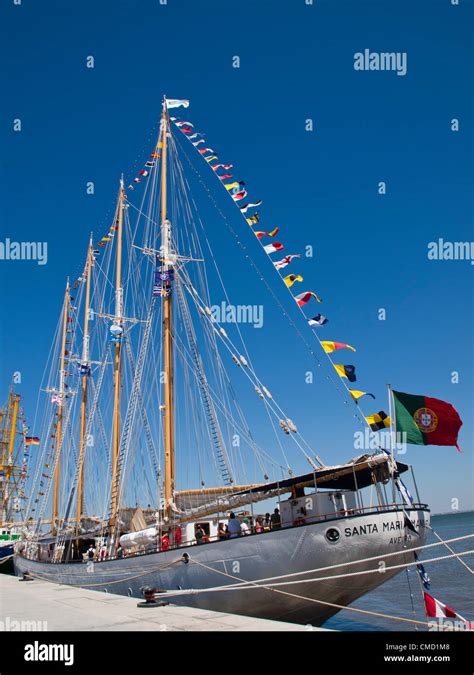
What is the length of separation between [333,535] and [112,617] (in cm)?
707

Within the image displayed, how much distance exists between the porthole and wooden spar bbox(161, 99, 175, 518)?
366 inches

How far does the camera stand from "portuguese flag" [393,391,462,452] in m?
15.4

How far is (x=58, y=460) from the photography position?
50.1m

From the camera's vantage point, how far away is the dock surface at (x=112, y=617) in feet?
34.9

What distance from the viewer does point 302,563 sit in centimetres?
1638

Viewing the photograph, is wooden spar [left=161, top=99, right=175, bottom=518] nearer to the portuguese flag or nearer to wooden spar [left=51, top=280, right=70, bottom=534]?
the portuguese flag

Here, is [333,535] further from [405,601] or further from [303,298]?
[405,601]

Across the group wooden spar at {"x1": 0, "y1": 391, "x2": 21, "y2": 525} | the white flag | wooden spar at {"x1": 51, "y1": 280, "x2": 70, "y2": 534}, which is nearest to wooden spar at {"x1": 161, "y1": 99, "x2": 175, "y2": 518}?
the white flag

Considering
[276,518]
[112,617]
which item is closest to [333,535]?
[276,518]

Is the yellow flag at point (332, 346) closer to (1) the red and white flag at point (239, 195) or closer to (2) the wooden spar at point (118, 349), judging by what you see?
(1) the red and white flag at point (239, 195)

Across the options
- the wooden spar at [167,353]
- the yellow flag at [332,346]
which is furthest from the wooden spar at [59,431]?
the yellow flag at [332,346]
